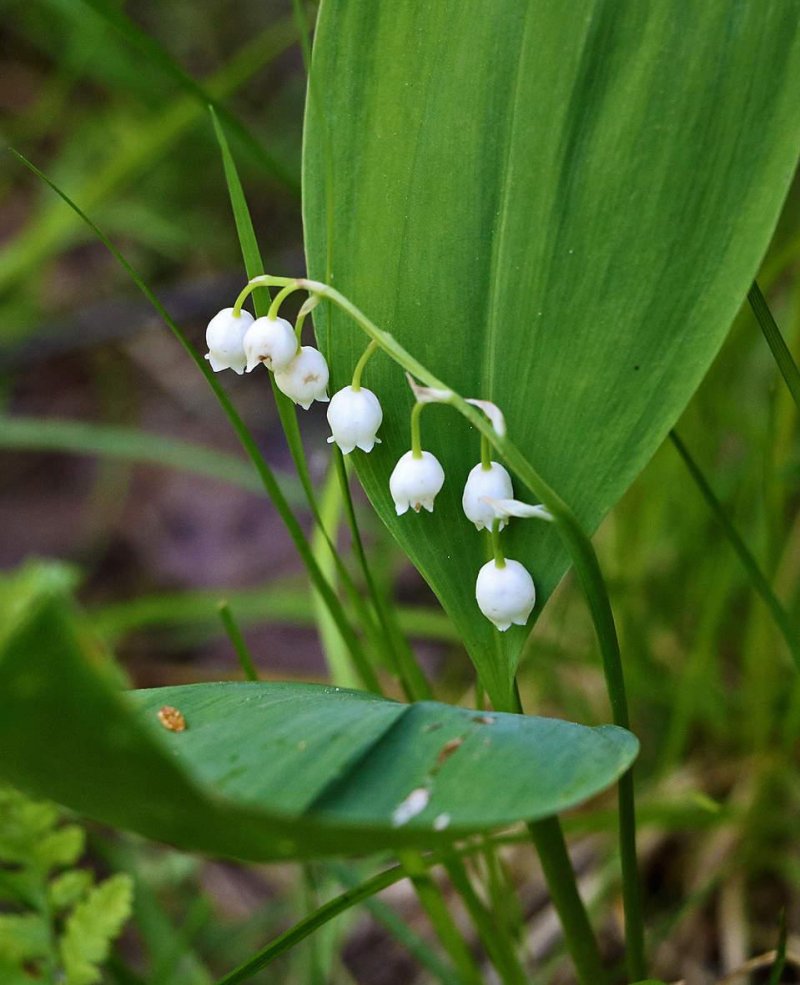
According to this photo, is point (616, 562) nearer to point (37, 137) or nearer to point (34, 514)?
point (34, 514)

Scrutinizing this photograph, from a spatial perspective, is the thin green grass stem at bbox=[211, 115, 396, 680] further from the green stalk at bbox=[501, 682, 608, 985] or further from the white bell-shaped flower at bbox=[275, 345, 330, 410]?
the green stalk at bbox=[501, 682, 608, 985]

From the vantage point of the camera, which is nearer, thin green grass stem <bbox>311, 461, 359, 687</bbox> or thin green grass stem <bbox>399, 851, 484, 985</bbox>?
thin green grass stem <bbox>399, 851, 484, 985</bbox>

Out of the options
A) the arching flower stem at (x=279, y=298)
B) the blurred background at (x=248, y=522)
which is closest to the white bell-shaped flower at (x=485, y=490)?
the arching flower stem at (x=279, y=298)

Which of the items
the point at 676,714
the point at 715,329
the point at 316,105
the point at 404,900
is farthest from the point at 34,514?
the point at 715,329

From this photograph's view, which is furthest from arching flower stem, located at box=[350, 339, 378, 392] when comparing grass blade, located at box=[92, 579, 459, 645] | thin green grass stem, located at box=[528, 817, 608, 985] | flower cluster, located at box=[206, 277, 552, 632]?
grass blade, located at box=[92, 579, 459, 645]

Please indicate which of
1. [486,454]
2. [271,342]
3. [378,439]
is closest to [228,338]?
[271,342]

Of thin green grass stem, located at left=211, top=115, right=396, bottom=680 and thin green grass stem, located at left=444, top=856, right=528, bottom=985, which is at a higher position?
thin green grass stem, located at left=211, top=115, right=396, bottom=680

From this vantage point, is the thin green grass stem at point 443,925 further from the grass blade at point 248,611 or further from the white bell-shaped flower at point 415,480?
the grass blade at point 248,611
